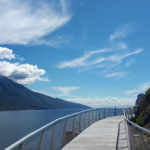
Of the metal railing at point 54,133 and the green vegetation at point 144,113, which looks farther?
the green vegetation at point 144,113

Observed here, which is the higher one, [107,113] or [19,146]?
[107,113]

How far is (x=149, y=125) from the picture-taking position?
17.9 meters

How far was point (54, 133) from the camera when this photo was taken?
794 cm

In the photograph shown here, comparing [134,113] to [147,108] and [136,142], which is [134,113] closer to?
[147,108]

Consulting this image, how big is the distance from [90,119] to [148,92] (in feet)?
32.7

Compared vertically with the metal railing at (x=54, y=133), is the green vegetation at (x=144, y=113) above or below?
above

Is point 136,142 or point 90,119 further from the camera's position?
point 90,119

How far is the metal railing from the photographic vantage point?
497 cm

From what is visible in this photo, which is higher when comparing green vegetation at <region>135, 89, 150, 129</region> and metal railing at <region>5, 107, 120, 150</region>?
green vegetation at <region>135, 89, 150, 129</region>

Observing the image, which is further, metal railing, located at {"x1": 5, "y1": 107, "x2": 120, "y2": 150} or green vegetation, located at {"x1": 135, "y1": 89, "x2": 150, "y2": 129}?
green vegetation, located at {"x1": 135, "y1": 89, "x2": 150, "y2": 129}

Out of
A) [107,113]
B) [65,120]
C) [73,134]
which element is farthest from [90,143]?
[107,113]

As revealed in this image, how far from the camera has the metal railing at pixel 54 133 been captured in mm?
4967

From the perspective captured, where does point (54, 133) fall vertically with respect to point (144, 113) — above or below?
below

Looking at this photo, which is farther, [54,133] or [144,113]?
[144,113]
